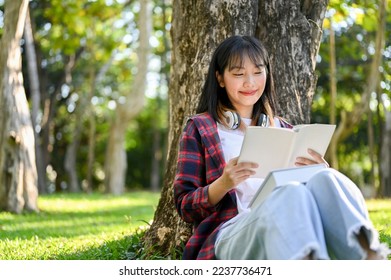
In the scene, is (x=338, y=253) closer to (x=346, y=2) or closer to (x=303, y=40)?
(x=303, y=40)

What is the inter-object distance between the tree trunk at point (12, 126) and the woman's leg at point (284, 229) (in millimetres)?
6013

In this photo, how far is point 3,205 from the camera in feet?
27.9

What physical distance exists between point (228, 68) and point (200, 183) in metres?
0.57

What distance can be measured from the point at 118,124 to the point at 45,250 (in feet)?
34.6

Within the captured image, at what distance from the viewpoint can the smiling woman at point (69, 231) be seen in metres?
4.75

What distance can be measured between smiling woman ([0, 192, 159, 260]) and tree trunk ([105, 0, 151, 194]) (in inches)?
161

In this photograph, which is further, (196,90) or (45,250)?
(45,250)

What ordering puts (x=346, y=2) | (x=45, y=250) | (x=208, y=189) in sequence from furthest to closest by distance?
(x=346, y=2)
(x=45, y=250)
(x=208, y=189)

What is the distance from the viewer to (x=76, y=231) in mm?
6691

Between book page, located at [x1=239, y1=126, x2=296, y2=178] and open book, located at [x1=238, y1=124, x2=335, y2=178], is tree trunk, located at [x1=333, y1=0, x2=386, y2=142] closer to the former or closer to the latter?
open book, located at [x1=238, y1=124, x2=335, y2=178]

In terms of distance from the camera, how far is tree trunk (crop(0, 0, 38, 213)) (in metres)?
8.41

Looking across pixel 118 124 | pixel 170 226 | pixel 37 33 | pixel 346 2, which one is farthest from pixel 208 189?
pixel 37 33

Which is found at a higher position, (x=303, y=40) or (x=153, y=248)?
(x=303, y=40)
